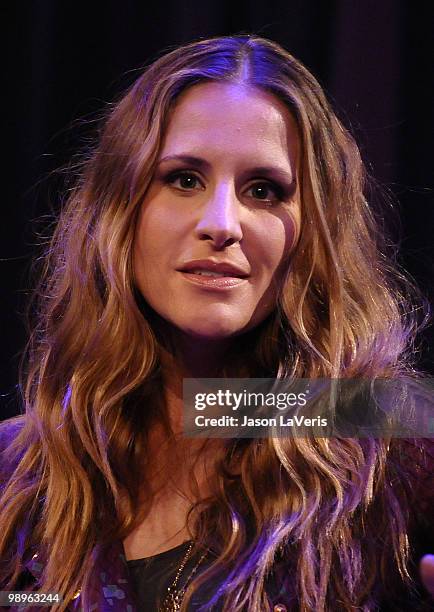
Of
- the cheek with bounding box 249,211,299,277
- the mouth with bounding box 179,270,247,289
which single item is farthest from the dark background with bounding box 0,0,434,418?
the mouth with bounding box 179,270,247,289

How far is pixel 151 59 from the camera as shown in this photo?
1329mm

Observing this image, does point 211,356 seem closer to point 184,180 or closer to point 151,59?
point 184,180

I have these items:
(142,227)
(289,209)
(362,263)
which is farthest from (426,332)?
(142,227)

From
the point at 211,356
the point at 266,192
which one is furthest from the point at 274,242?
the point at 211,356

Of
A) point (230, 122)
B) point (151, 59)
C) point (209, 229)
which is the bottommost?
point (209, 229)

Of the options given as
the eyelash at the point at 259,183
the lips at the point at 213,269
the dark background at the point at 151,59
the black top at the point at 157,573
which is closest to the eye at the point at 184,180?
the eyelash at the point at 259,183

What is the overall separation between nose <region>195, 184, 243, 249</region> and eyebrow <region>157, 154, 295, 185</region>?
0.13 ft

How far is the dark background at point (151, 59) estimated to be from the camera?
4.16 ft

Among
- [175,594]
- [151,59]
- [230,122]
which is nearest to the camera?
[175,594]

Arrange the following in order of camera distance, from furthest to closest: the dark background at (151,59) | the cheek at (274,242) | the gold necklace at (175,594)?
→ the dark background at (151,59)
the cheek at (274,242)
the gold necklace at (175,594)

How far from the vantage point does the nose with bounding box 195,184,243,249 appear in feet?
3.19

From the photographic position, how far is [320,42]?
4.30 feet

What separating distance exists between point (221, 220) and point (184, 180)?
11cm

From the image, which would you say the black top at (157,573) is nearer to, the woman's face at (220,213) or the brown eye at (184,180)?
the woman's face at (220,213)
